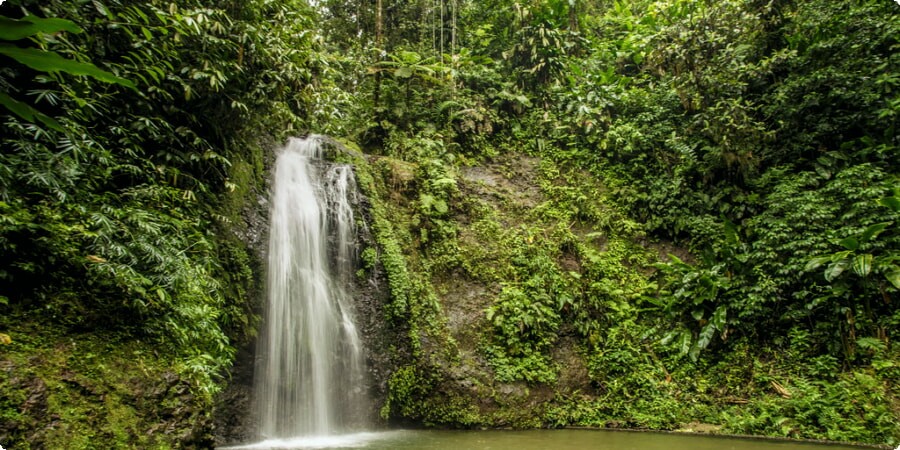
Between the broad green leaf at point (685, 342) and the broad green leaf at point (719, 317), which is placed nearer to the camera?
the broad green leaf at point (719, 317)

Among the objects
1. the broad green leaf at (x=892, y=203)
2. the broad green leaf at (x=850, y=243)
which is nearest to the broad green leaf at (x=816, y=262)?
the broad green leaf at (x=850, y=243)

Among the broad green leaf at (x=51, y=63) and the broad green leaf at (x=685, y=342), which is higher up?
the broad green leaf at (x=51, y=63)

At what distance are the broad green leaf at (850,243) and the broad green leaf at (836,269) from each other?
0.64 ft

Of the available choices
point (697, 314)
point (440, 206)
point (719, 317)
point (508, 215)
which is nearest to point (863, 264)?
point (719, 317)

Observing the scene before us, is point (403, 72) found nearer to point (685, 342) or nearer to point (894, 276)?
point (685, 342)

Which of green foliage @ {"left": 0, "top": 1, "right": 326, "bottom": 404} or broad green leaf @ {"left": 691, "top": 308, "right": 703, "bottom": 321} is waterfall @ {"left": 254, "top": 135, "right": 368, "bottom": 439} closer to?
green foliage @ {"left": 0, "top": 1, "right": 326, "bottom": 404}

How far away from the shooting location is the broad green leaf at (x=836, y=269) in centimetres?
701

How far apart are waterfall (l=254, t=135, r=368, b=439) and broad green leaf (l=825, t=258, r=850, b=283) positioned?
7126 millimetres

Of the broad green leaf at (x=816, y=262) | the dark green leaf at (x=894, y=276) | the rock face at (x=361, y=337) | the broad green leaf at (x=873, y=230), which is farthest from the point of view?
the broad green leaf at (x=816, y=262)

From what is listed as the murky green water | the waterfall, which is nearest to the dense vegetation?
the waterfall

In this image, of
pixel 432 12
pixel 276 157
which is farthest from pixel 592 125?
pixel 276 157

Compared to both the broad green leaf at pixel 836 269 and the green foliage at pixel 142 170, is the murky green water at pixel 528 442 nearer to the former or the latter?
the green foliage at pixel 142 170

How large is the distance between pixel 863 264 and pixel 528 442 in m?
5.39

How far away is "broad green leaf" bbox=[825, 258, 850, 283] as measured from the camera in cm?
701
